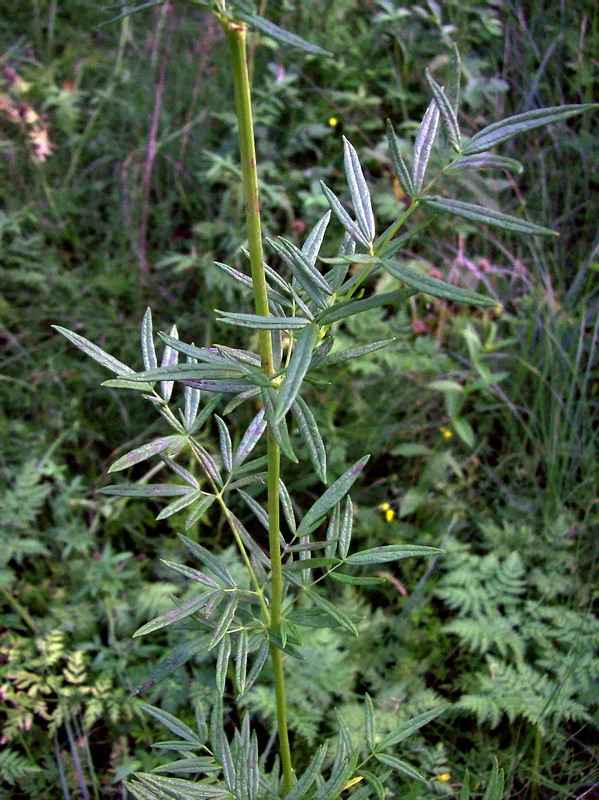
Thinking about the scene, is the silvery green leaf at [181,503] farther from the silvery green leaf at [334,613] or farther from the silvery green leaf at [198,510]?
the silvery green leaf at [334,613]

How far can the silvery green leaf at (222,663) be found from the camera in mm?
826

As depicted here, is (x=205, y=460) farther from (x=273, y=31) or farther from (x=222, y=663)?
(x=273, y=31)

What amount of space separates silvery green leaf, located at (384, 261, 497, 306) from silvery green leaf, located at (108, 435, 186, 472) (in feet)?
1.18

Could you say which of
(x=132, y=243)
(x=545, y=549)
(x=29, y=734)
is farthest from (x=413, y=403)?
(x=29, y=734)

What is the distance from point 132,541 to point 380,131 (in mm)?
1843

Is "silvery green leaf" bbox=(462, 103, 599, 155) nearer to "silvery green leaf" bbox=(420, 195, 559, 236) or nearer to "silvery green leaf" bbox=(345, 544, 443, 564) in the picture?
"silvery green leaf" bbox=(420, 195, 559, 236)

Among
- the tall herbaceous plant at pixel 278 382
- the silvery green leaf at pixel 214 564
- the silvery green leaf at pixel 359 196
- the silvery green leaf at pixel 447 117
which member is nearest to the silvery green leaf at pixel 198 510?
the tall herbaceous plant at pixel 278 382

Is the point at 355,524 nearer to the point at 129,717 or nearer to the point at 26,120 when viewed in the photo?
the point at 129,717

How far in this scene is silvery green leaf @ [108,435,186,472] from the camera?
767 millimetres

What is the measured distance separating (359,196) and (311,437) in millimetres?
268

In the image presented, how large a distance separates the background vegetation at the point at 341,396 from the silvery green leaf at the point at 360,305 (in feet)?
1.58

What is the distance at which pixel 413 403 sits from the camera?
209 centimetres

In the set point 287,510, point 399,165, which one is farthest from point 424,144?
point 287,510

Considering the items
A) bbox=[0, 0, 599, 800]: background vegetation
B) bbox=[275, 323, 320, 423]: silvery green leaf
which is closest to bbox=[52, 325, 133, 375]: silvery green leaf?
→ bbox=[275, 323, 320, 423]: silvery green leaf
